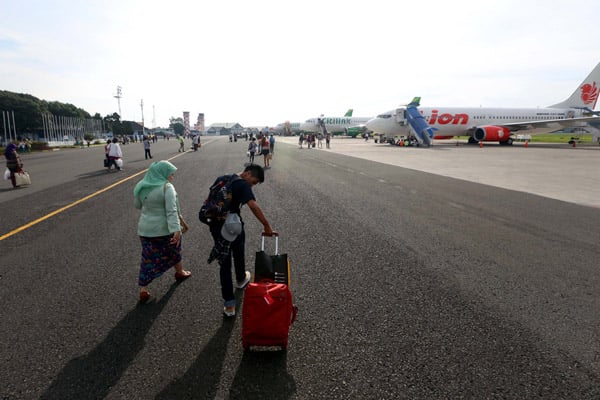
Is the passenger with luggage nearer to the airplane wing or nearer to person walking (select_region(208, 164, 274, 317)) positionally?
person walking (select_region(208, 164, 274, 317))

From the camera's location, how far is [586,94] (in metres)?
43.8

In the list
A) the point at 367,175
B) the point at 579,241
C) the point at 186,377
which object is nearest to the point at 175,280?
the point at 186,377

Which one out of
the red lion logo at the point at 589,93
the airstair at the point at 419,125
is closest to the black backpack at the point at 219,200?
the airstair at the point at 419,125

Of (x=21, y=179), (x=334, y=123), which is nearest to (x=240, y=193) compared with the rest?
(x=21, y=179)

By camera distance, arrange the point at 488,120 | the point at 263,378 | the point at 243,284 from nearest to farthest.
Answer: the point at 263,378, the point at 243,284, the point at 488,120

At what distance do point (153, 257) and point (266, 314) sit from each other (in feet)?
6.54

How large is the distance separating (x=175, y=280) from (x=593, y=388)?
4.68 metres

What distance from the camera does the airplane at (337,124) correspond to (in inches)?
2908

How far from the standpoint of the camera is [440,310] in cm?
411

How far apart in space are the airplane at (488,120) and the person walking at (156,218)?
38.1 metres

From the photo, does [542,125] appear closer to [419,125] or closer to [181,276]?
[419,125]

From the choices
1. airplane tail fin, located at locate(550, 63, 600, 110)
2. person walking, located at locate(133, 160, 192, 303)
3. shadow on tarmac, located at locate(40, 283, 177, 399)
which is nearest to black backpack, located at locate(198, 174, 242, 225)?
person walking, located at locate(133, 160, 192, 303)

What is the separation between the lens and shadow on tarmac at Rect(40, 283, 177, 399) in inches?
112

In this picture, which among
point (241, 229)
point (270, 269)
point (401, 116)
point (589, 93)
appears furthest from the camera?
point (589, 93)
